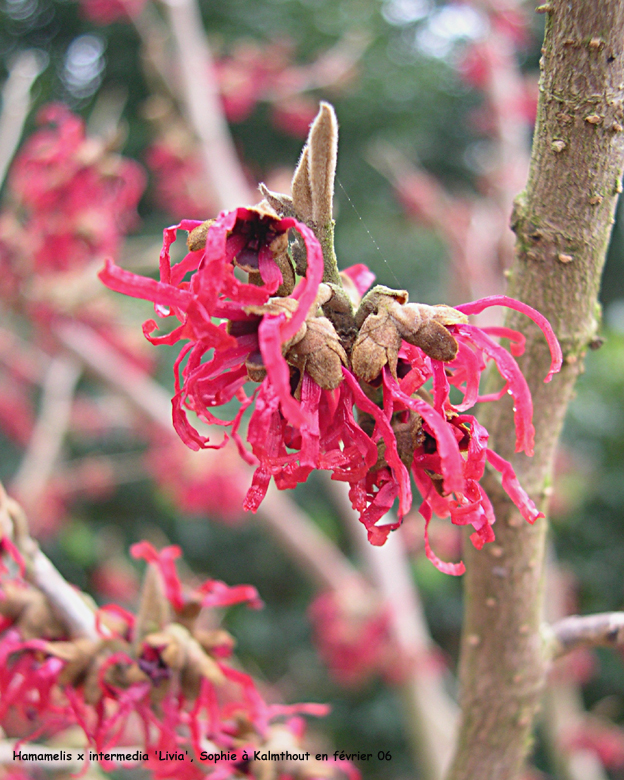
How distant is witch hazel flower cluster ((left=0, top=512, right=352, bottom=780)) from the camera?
2.03ft

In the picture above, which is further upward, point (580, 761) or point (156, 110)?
point (156, 110)

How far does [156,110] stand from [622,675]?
3819 mm

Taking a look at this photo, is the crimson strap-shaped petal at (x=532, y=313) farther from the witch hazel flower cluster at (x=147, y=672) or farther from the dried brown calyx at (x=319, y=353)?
the witch hazel flower cluster at (x=147, y=672)

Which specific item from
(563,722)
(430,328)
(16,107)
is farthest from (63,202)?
(563,722)

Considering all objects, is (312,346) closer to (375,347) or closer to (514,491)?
(375,347)

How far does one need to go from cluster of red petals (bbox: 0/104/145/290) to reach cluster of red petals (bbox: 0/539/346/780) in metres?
1.09

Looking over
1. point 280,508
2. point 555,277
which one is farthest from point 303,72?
point 555,277

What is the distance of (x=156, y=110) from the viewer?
2344 mm

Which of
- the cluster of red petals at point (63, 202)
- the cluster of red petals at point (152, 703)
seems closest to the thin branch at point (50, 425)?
the cluster of red petals at point (63, 202)

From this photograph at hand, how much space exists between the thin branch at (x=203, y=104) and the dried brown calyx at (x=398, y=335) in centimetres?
172

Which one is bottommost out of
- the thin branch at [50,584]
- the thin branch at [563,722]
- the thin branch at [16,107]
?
the thin branch at [563,722]

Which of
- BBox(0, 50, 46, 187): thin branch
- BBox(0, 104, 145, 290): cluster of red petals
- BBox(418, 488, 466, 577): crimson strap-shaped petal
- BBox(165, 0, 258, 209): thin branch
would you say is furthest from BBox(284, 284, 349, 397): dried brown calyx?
BBox(165, 0, 258, 209): thin branch

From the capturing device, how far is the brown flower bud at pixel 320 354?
40 cm

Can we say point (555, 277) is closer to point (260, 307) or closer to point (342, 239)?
point (260, 307)
